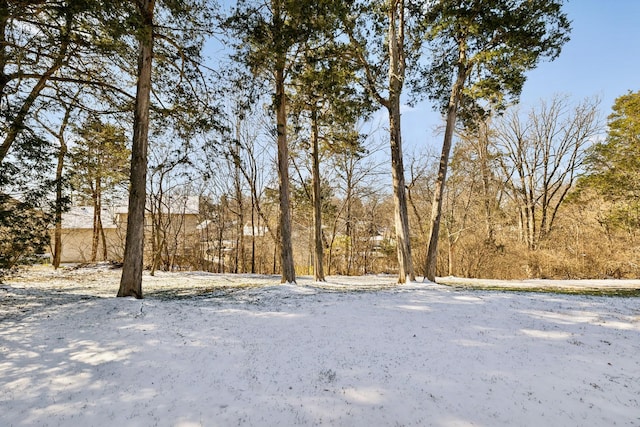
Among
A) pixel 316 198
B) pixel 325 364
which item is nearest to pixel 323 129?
pixel 316 198

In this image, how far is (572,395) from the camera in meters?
3.37

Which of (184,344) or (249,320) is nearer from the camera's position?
(184,344)

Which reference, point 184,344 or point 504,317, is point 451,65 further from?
point 184,344

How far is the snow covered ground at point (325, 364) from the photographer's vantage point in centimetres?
317

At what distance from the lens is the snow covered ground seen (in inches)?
125

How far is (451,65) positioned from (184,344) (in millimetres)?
12014

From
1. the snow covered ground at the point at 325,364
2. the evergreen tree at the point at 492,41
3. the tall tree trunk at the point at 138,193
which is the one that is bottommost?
the snow covered ground at the point at 325,364

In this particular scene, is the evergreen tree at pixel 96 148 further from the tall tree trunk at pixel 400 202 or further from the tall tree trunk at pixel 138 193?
the tall tree trunk at pixel 400 202

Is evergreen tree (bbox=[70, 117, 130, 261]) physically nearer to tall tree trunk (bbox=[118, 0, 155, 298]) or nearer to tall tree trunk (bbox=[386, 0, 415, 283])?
tall tree trunk (bbox=[118, 0, 155, 298])

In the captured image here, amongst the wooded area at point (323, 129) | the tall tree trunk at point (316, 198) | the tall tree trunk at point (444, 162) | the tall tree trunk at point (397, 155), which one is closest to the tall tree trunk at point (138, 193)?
the wooded area at point (323, 129)

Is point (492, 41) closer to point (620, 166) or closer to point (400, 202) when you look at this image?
point (400, 202)

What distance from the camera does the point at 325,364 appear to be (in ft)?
13.4

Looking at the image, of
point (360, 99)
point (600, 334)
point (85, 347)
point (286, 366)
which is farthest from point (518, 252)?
point (85, 347)

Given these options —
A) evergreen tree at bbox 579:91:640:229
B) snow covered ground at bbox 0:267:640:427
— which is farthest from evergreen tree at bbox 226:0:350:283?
evergreen tree at bbox 579:91:640:229
